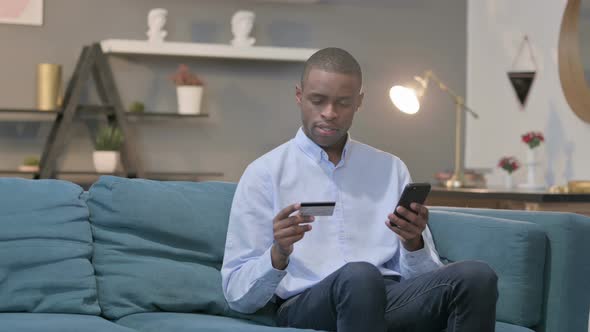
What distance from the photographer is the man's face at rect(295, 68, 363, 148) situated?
95.0 inches

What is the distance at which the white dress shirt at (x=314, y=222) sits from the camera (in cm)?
237

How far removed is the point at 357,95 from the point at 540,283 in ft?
2.31

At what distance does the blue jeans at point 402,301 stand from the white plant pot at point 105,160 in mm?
3169

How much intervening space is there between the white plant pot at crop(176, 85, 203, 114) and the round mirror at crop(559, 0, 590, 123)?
6.62 ft

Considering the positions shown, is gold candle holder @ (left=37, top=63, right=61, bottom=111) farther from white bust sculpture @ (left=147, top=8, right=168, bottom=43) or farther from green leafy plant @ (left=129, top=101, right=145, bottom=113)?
white bust sculpture @ (left=147, top=8, right=168, bottom=43)

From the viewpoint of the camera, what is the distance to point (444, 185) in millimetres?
4969

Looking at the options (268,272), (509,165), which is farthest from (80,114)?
(268,272)

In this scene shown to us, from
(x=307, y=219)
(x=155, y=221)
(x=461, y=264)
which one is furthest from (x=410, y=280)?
(x=155, y=221)

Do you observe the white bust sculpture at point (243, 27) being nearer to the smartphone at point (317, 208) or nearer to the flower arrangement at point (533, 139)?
the flower arrangement at point (533, 139)

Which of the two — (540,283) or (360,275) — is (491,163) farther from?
(360,275)

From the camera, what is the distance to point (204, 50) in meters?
5.44

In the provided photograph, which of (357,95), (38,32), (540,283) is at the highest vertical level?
(38,32)

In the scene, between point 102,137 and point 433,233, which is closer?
point 433,233

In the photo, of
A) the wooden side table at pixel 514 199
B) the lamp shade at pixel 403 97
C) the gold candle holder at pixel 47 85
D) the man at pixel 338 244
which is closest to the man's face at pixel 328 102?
the man at pixel 338 244
